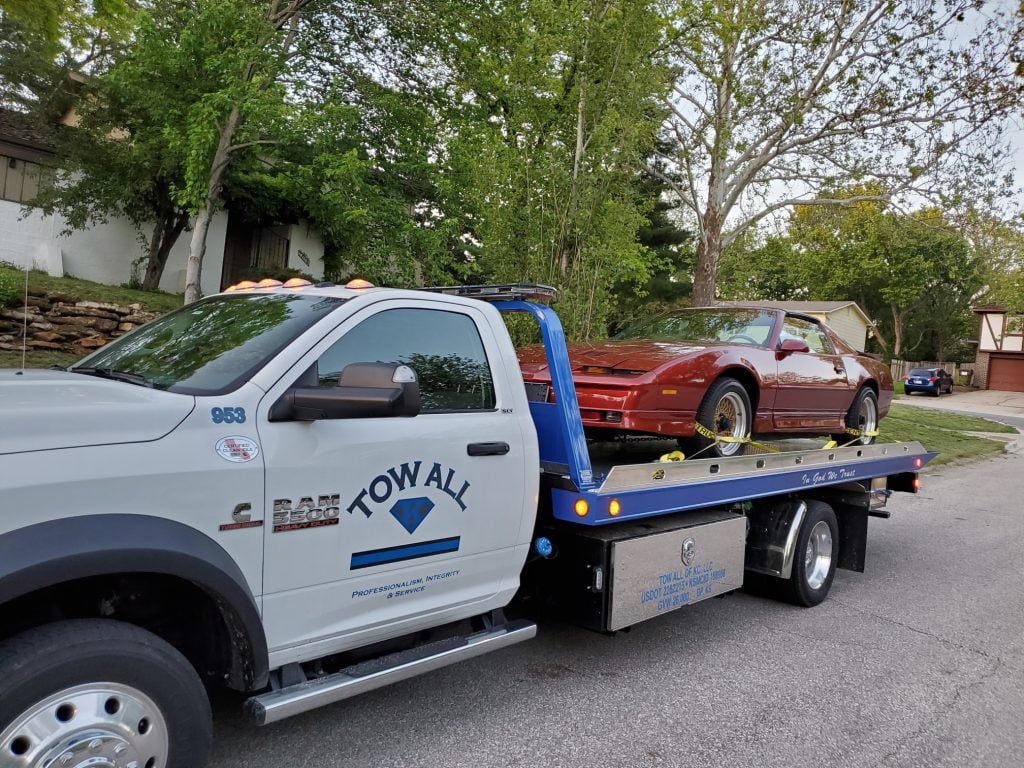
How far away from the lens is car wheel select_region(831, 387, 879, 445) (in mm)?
7947

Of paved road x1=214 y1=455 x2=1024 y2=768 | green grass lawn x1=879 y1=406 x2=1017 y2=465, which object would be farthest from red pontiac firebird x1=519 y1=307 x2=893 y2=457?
green grass lawn x1=879 y1=406 x2=1017 y2=465

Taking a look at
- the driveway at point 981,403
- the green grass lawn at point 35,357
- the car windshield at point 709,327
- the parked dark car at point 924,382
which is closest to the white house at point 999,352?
the driveway at point 981,403

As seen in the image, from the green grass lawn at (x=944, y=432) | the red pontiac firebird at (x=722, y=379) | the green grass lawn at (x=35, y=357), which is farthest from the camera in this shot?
the green grass lawn at (x=944, y=432)

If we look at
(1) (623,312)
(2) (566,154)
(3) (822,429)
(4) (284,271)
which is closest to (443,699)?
(3) (822,429)

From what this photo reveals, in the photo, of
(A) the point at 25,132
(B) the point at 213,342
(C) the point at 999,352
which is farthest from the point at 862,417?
(C) the point at 999,352

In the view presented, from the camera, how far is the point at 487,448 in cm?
359

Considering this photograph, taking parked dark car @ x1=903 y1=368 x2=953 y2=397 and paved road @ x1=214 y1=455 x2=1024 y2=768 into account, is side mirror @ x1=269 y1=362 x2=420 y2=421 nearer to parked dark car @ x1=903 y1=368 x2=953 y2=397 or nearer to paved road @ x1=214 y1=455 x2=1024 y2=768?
paved road @ x1=214 y1=455 x2=1024 y2=768

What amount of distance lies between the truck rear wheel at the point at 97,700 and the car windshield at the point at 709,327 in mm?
4891

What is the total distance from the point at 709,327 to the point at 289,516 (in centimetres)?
486

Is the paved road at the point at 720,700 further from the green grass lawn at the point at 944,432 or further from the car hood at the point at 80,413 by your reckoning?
the green grass lawn at the point at 944,432

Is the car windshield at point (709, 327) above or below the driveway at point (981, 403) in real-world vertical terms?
above

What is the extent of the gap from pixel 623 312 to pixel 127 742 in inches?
1048

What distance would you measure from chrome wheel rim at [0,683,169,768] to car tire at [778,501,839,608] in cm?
450

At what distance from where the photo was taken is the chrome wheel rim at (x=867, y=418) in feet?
26.5
